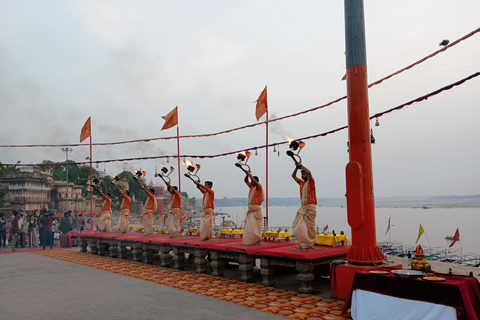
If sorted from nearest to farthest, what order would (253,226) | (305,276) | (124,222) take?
1. (305,276)
2. (253,226)
3. (124,222)

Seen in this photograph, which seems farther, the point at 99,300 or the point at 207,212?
the point at 207,212

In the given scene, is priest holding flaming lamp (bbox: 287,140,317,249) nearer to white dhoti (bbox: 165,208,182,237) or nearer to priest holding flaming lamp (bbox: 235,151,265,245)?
priest holding flaming lamp (bbox: 235,151,265,245)

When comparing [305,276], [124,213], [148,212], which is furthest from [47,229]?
[305,276]

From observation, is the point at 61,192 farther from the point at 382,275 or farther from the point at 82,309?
the point at 382,275

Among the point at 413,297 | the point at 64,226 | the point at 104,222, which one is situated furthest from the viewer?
the point at 64,226

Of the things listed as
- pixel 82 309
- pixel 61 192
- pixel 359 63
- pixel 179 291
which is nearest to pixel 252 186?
pixel 179 291

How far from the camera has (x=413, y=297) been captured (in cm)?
446

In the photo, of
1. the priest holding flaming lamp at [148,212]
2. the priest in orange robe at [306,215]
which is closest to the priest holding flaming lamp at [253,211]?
the priest in orange robe at [306,215]

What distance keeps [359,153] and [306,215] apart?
1.92 meters

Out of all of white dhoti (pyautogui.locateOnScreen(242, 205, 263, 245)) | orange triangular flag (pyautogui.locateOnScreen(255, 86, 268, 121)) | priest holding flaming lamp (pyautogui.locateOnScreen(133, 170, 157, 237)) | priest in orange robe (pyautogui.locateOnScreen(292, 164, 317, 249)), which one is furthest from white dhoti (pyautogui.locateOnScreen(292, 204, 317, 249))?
priest holding flaming lamp (pyautogui.locateOnScreen(133, 170, 157, 237))

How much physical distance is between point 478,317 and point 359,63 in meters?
4.45

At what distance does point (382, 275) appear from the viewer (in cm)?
492

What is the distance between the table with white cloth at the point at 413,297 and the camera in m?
4.08

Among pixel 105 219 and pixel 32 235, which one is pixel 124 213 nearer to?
pixel 105 219
